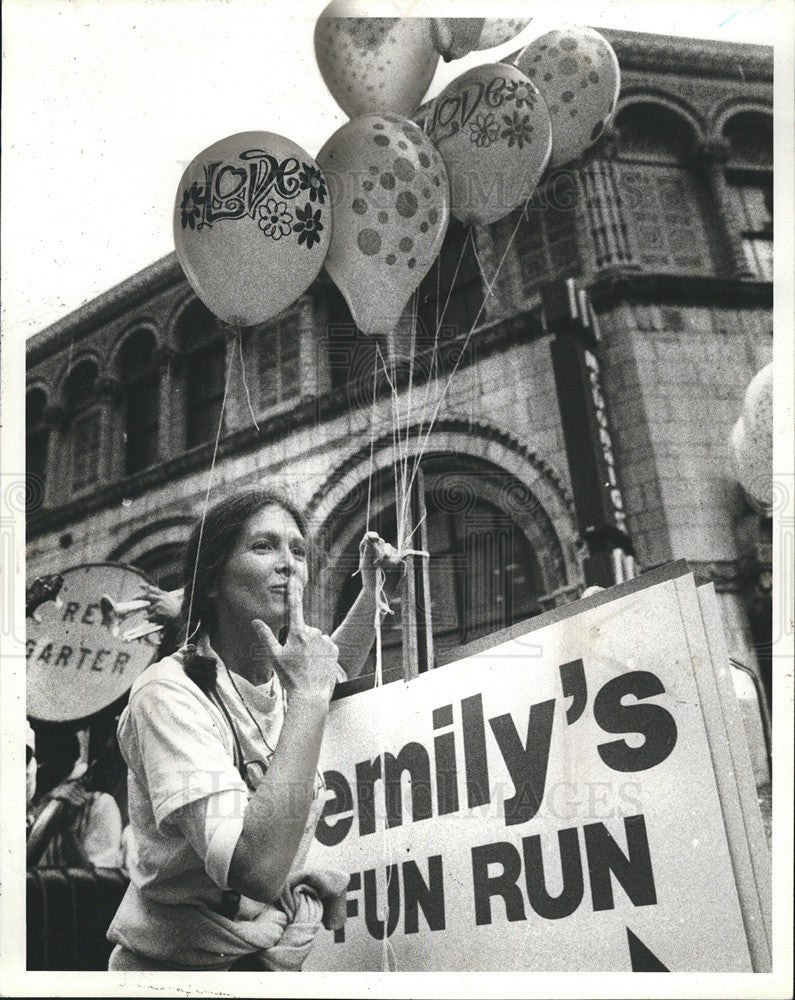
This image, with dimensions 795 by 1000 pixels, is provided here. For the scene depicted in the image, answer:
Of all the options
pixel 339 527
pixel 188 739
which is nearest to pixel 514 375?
pixel 339 527

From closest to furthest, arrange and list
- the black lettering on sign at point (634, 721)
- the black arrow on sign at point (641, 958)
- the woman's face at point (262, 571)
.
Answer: the black arrow on sign at point (641, 958)
the black lettering on sign at point (634, 721)
the woman's face at point (262, 571)

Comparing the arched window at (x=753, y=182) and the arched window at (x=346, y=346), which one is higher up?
the arched window at (x=753, y=182)

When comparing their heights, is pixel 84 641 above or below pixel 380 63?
below

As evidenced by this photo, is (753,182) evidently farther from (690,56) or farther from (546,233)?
(546,233)

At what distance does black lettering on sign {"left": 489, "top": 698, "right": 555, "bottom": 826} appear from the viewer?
9.36ft

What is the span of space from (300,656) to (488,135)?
5.27 ft

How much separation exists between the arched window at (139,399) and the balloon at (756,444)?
184 cm

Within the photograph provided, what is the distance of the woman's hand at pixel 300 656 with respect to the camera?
9.68 feet

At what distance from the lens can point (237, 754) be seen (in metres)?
2.86

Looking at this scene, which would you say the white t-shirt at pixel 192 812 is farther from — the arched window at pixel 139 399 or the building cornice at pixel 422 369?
the arched window at pixel 139 399

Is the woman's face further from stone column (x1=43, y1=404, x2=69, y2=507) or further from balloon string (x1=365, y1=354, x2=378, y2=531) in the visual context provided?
stone column (x1=43, y1=404, x2=69, y2=507)

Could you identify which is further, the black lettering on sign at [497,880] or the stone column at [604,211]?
the stone column at [604,211]

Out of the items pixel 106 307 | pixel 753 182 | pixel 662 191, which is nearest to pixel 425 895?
pixel 106 307

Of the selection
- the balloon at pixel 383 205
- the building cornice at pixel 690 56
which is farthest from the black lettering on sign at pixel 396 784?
the building cornice at pixel 690 56
